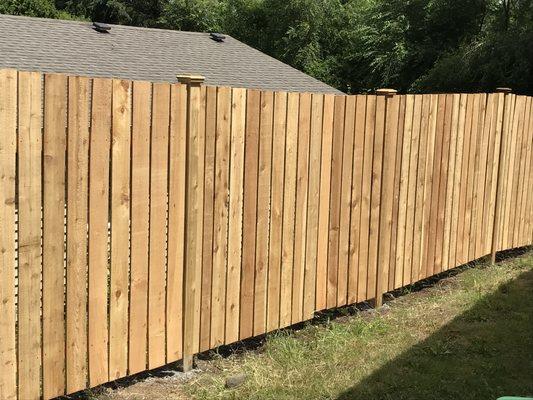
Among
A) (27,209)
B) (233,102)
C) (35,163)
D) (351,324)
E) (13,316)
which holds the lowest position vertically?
(351,324)

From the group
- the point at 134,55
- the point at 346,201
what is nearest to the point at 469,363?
the point at 346,201

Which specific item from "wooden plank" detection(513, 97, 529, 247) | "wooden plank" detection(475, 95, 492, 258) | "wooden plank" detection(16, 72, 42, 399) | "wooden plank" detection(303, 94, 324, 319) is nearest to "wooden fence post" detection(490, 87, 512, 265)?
"wooden plank" detection(475, 95, 492, 258)

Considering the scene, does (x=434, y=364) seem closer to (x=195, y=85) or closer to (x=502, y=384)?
(x=502, y=384)

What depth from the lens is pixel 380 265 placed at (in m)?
5.84

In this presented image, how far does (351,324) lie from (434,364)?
36.4 inches

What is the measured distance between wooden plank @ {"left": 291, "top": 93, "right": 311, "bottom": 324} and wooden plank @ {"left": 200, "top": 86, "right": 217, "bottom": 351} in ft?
2.90

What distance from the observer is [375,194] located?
5.70 meters

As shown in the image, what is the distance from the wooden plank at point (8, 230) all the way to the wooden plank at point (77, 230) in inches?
12.3

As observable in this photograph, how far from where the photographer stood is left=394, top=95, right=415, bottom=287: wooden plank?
19.3 ft

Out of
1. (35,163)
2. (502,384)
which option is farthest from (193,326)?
(502,384)

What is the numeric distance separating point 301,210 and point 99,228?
184 centimetres

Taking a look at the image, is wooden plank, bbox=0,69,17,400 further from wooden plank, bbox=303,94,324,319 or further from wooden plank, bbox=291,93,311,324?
wooden plank, bbox=303,94,324,319

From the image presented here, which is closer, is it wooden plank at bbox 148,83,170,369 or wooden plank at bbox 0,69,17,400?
wooden plank at bbox 0,69,17,400

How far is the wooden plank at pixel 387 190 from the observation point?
568cm
